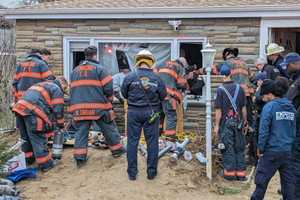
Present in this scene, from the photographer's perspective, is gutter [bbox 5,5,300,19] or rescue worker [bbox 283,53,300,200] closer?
rescue worker [bbox 283,53,300,200]

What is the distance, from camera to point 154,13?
11773mm

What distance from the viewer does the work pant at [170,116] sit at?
1030 cm

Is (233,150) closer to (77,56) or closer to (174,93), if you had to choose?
(174,93)

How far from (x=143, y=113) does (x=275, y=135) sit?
2.17 meters

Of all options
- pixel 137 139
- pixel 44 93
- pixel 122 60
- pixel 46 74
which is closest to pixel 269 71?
pixel 137 139

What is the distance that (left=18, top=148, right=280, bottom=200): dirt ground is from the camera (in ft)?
26.1

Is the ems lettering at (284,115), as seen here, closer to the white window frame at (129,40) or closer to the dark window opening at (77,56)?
the white window frame at (129,40)

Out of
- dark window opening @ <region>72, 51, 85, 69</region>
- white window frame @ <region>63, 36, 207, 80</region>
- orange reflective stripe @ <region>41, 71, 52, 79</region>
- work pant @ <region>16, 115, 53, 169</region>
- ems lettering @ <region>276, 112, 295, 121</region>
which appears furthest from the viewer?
dark window opening @ <region>72, 51, 85, 69</region>

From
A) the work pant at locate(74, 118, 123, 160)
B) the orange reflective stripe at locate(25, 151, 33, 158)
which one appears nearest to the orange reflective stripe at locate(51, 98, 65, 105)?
the work pant at locate(74, 118, 123, 160)

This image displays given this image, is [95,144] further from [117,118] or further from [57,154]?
[117,118]

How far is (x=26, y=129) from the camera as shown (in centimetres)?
903

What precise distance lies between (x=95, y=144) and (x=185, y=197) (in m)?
2.60

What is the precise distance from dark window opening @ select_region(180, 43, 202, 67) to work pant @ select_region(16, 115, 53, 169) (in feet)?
13.9

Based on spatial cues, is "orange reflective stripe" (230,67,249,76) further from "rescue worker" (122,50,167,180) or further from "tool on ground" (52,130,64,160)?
"tool on ground" (52,130,64,160)
